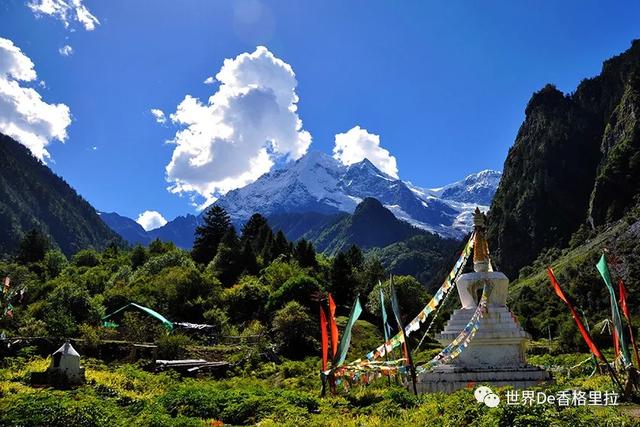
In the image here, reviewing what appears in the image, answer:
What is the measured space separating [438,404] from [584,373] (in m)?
21.4

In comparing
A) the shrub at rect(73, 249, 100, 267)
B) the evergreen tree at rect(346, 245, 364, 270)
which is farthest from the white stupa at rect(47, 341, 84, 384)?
the shrub at rect(73, 249, 100, 267)

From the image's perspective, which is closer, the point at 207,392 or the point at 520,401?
the point at 520,401

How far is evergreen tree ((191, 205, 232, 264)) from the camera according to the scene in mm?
77125

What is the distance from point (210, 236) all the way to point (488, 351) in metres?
61.3

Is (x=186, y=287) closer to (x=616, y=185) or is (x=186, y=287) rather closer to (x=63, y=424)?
(x=63, y=424)

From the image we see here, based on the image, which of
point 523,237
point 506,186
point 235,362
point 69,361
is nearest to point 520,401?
point 69,361

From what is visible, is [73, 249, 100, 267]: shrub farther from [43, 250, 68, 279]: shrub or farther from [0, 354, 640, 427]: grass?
[0, 354, 640, 427]: grass

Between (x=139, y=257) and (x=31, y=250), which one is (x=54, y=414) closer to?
(x=139, y=257)

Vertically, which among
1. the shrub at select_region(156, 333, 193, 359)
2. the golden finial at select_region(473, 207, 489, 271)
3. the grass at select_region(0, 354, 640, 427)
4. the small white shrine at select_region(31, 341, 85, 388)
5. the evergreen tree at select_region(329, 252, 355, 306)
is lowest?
the grass at select_region(0, 354, 640, 427)

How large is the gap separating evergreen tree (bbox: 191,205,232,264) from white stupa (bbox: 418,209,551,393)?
2190 inches

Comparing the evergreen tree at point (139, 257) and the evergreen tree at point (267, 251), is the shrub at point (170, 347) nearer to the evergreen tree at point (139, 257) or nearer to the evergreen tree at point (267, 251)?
the evergreen tree at point (267, 251)

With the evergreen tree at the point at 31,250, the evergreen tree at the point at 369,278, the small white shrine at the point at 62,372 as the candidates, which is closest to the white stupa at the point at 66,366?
the small white shrine at the point at 62,372

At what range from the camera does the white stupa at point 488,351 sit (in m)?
21.1

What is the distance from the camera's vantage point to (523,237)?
516ft
